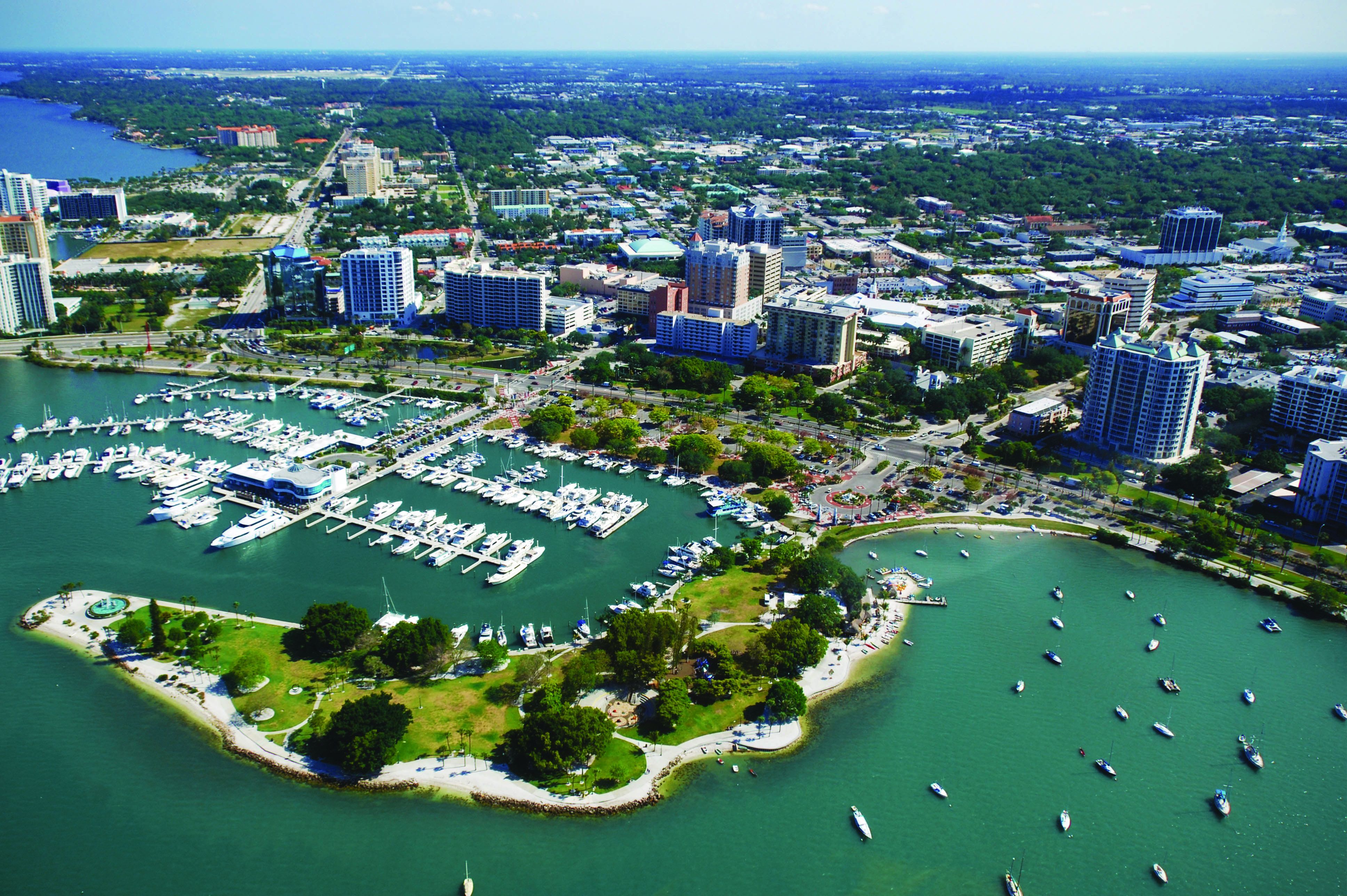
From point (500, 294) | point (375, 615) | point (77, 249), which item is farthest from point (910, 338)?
point (77, 249)

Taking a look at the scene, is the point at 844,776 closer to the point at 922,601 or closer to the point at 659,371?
the point at 922,601

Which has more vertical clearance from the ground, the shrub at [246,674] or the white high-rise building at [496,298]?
the white high-rise building at [496,298]

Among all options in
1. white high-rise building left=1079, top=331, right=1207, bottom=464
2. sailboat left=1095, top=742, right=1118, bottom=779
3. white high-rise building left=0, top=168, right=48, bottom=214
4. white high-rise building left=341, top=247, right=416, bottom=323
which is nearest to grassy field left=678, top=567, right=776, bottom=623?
sailboat left=1095, top=742, right=1118, bottom=779

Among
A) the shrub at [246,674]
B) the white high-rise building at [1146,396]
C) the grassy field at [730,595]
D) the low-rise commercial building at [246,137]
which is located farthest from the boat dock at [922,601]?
the low-rise commercial building at [246,137]

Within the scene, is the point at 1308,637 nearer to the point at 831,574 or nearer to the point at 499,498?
the point at 831,574

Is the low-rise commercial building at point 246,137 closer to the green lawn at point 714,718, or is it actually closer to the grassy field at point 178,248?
the grassy field at point 178,248

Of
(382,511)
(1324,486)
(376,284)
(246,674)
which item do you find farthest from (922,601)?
(376,284)
